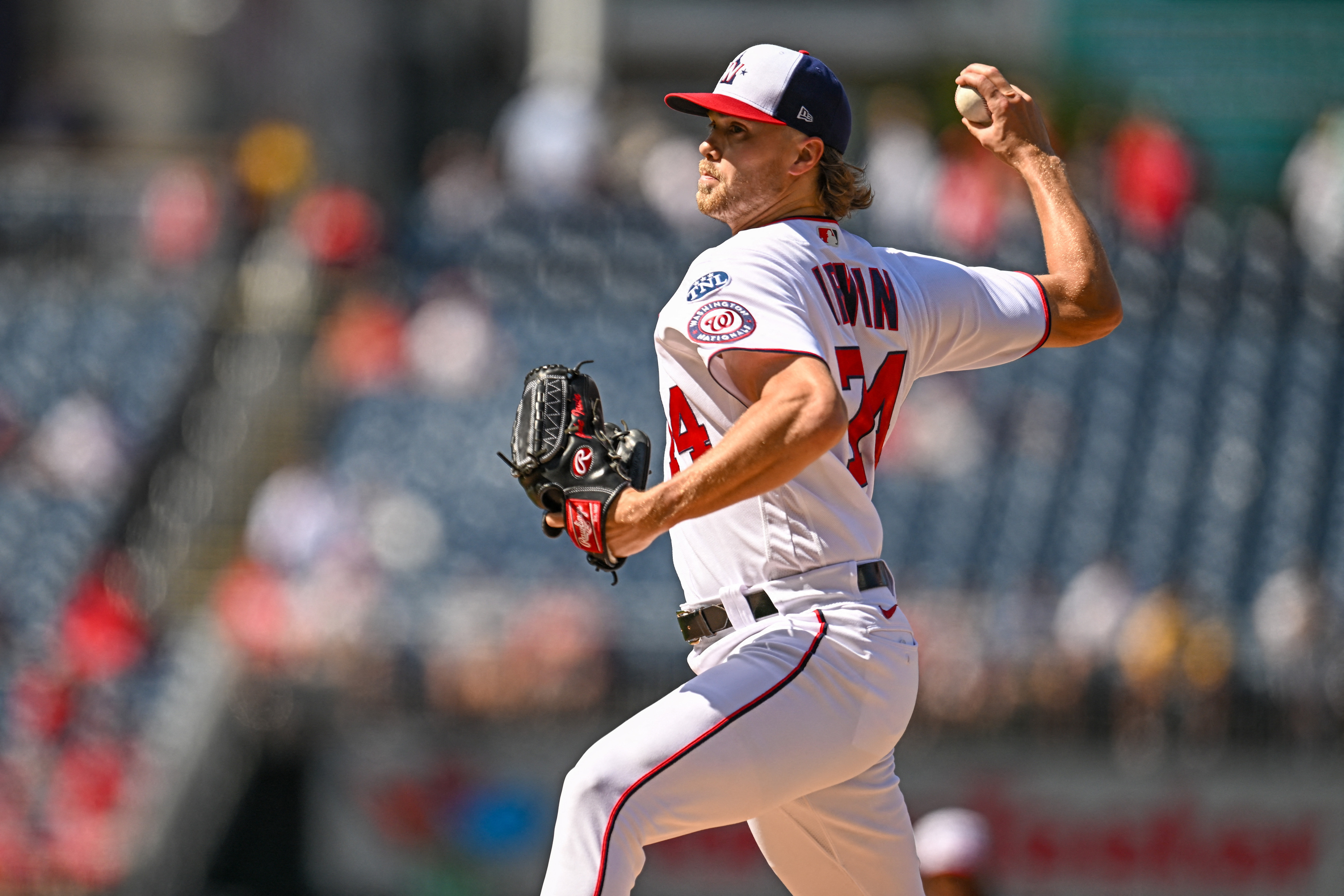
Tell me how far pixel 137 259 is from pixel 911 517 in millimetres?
7466

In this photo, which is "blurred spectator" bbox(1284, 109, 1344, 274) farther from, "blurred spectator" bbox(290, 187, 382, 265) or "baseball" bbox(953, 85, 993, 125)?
"baseball" bbox(953, 85, 993, 125)

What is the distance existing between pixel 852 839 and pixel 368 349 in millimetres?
10714

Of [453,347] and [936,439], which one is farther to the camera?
[453,347]

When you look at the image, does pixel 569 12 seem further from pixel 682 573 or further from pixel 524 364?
pixel 682 573

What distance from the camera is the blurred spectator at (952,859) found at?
486 cm

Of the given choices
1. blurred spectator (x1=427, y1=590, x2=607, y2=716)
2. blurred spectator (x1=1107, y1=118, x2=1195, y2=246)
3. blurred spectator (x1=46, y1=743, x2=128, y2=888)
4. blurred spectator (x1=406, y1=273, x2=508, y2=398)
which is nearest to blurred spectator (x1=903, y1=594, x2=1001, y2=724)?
blurred spectator (x1=427, y1=590, x2=607, y2=716)

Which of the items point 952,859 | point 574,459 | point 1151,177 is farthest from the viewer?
point 1151,177

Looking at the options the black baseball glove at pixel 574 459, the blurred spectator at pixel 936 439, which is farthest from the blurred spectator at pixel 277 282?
the black baseball glove at pixel 574 459

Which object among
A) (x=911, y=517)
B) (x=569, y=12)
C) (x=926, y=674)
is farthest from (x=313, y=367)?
(x=569, y=12)

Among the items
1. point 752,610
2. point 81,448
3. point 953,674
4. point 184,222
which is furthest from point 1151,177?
point 752,610

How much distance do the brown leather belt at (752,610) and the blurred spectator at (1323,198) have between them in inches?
398

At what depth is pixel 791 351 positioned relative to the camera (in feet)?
10.4

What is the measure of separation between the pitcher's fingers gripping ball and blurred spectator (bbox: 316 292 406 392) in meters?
A: 10.2

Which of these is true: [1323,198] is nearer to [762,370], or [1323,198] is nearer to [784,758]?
[762,370]
